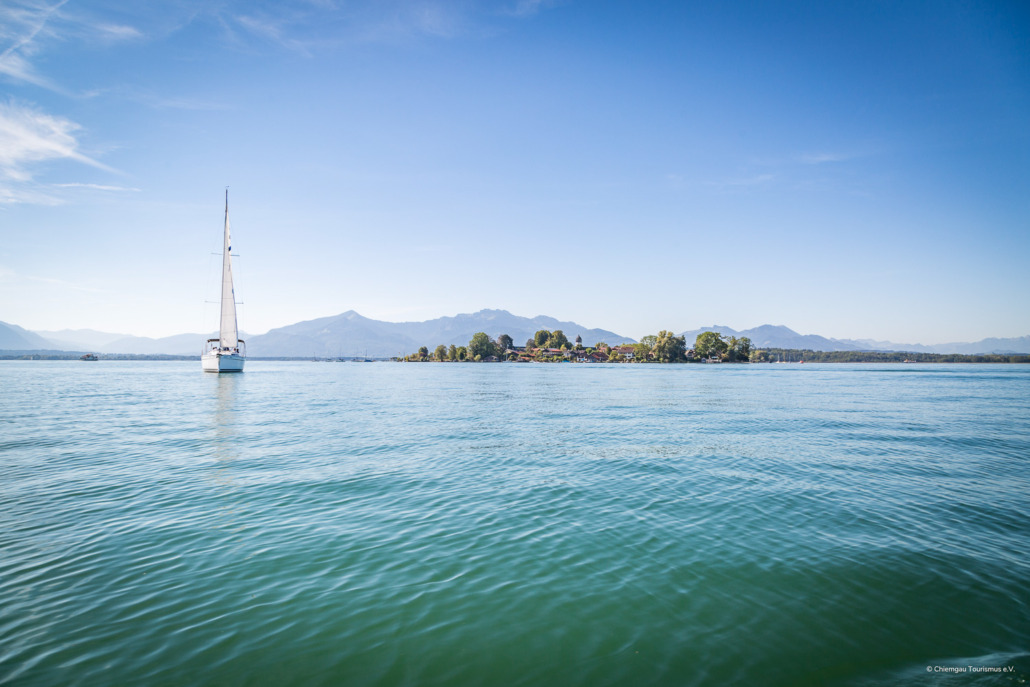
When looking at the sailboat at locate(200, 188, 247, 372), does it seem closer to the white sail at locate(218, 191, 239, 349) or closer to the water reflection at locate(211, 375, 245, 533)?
the white sail at locate(218, 191, 239, 349)

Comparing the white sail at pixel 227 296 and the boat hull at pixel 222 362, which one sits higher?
the white sail at pixel 227 296

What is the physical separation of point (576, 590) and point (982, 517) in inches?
475

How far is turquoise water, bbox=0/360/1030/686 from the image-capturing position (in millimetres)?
6566

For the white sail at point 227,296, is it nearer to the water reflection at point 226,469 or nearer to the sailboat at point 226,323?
the sailboat at point 226,323

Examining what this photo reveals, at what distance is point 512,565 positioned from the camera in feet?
31.3

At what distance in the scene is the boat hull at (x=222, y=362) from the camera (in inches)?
3418

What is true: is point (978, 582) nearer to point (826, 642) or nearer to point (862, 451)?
point (826, 642)

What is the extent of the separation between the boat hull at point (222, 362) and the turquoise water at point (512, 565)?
7185 centimetres

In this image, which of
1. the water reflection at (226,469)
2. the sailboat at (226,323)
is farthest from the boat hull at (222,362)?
the water reflection at (226,469)

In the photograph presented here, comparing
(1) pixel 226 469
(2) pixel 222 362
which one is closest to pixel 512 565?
(1) pixel 226 469

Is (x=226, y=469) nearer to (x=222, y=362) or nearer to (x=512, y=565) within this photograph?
(x=512, y=565)

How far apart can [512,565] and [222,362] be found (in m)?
94.3

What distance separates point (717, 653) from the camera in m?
6.73

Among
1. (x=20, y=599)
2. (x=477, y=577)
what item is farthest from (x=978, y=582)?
(x=20, y=599)
